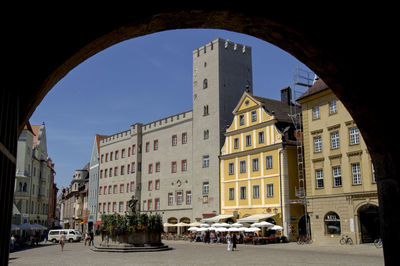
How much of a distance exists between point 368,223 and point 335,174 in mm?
4235

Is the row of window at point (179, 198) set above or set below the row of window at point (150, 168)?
below

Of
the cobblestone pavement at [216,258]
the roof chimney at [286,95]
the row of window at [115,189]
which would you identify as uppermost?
the roof chimney at [286,95]

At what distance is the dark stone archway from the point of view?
431 cm

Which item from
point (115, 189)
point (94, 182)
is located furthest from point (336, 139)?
point (94, 182)

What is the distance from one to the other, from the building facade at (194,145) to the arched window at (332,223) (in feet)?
46.8

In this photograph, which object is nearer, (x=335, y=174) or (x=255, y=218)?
(x=335, y=174)

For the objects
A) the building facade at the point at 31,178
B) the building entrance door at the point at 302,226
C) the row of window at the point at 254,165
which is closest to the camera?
the building entrance door at the point at 302,226

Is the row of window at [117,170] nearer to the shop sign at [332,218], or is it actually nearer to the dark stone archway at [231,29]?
the shop sign at [332,218]

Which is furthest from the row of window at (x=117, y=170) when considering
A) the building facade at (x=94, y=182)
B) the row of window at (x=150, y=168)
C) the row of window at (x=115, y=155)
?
the building facade at (x=94, y=182)

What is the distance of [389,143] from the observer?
509cm

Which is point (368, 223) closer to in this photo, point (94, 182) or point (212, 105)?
point (212, 105)

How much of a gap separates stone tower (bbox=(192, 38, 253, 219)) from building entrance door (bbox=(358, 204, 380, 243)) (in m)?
17.2

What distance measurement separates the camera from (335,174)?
3341 cm

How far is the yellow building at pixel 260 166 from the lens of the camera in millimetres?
38531
